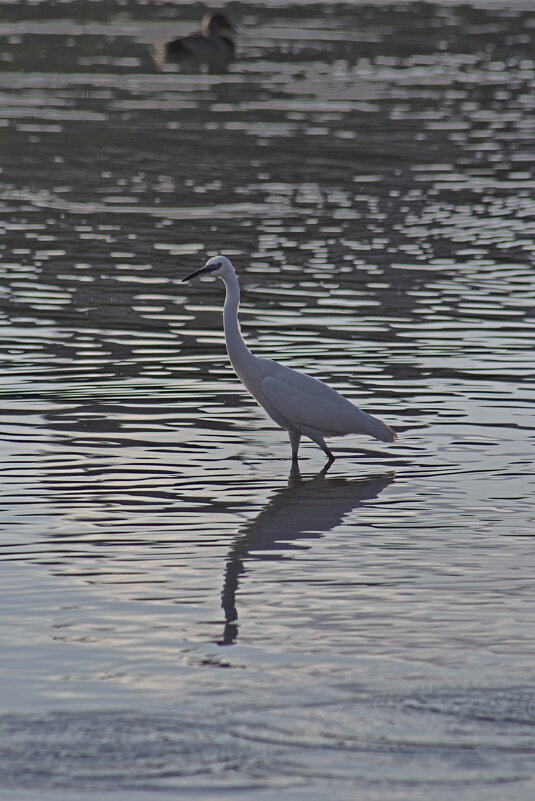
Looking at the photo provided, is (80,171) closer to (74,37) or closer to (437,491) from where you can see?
(437,491)

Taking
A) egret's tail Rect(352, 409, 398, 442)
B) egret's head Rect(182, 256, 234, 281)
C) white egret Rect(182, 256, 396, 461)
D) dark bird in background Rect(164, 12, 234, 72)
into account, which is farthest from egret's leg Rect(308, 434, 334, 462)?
dark bird in background Rect(164, 12, 234, 72)

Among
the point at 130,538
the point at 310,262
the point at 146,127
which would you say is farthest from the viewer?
the point at 146,127

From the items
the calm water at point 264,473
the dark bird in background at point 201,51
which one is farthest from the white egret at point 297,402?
the dark bird in background at point 201,51

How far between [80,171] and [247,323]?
33.0 feet

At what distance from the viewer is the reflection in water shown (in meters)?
11.0

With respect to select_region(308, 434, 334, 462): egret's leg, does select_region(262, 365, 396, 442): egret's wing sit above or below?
above

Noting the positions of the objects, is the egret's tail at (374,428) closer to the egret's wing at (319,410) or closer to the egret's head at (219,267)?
the egret's wing at (319,410)

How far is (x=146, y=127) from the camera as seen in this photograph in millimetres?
31312

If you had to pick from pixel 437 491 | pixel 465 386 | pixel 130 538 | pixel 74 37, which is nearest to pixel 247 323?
pixel 465 386

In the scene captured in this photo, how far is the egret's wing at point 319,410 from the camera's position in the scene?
1317 centimetres

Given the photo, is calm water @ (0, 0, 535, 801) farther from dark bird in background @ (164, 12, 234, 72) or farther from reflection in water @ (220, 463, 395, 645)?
dark bird in background @ (164, 12, 234, 72)

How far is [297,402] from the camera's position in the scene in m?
13.2

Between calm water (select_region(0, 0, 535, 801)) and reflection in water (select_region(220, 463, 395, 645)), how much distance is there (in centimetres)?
3

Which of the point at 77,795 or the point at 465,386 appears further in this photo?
the point at 465,386
